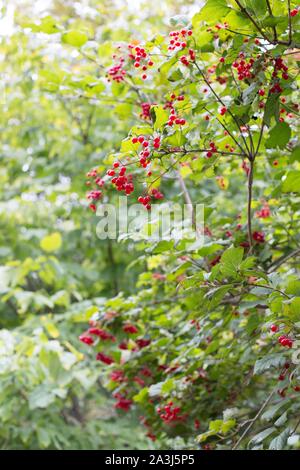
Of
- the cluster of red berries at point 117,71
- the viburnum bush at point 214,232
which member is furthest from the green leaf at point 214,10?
the cluster of red berries at point 117,71

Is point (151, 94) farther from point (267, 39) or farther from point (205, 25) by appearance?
point (267, 39)

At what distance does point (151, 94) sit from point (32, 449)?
2338mm

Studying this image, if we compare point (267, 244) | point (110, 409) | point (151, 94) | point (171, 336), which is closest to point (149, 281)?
point (171, 336)

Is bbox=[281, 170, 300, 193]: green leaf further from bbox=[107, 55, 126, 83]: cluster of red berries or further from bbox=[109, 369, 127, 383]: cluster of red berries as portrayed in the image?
bbox=[109, 369, 127, 383]: cluster of red berries

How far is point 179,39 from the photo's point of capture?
1.53 m

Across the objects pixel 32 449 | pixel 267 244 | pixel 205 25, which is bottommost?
pixel 32 449

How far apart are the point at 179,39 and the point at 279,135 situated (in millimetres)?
394

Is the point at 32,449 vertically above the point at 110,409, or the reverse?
the point at 32,449

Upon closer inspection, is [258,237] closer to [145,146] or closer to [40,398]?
[145,146]

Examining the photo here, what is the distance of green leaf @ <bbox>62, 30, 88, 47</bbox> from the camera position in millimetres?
2273

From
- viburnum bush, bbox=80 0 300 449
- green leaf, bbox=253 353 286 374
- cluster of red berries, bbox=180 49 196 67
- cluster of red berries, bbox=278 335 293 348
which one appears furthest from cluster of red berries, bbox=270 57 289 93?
green leaf, bbox=253 353 286 374

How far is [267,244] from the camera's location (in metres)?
2.05

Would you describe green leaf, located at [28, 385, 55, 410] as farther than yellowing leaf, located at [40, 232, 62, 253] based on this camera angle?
No
